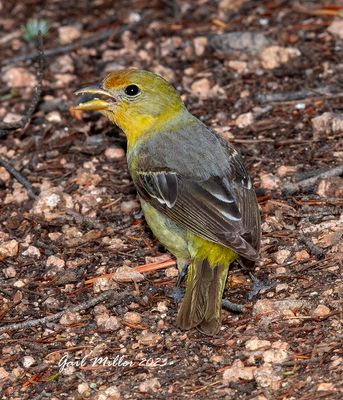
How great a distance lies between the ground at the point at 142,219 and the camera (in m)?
5.21

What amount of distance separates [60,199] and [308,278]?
2295 mm

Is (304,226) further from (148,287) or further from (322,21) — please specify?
(322,21)

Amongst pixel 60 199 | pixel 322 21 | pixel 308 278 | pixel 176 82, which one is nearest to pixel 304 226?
pixel 308 278

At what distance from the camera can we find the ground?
5.21m

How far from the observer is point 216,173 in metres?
6.20

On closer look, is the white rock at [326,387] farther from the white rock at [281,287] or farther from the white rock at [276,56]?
the white rock at [276,56]

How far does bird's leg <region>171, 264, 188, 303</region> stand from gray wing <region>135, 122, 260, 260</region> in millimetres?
368

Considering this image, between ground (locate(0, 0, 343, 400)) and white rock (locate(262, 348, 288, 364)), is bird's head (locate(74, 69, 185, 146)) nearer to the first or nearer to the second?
ground (locate(0, 0, 343, 400))

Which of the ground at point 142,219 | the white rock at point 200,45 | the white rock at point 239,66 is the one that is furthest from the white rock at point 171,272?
the white rock at point 200,45

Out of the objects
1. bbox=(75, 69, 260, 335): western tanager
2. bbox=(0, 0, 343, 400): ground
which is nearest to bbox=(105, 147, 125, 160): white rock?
bbox=(0, 0, 343, 400): ground

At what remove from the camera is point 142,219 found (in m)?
6.89

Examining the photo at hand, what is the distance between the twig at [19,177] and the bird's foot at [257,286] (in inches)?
87.1

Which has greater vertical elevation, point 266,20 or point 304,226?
point 266,20

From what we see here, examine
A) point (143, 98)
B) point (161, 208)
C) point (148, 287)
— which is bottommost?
point (148, 287)
